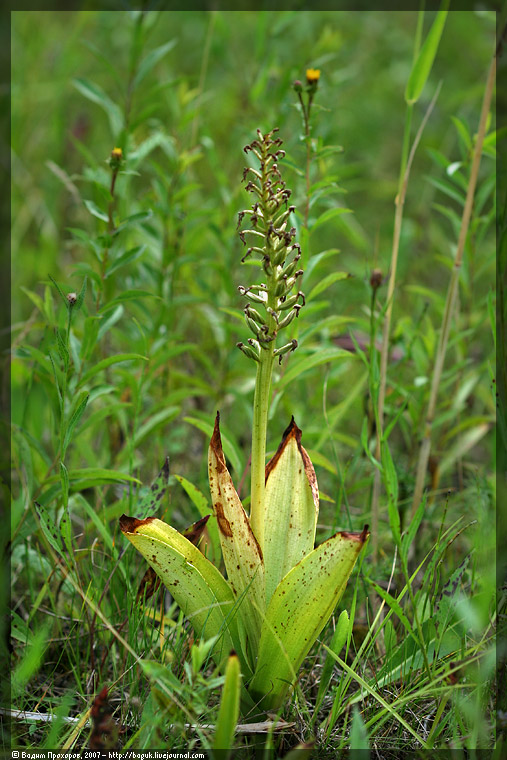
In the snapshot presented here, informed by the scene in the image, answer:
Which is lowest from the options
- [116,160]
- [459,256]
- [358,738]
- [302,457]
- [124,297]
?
[358,738]

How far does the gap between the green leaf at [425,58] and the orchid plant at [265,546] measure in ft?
1.44

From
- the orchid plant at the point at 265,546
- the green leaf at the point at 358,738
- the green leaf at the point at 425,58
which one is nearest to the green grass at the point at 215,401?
the green leaf at the point at 358,738

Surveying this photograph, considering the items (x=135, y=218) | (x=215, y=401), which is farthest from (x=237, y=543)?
(x=215, y=401)

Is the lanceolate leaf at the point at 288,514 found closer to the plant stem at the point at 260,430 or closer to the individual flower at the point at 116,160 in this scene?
the plant stem at the point at 260,430

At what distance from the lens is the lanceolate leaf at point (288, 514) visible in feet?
4.19

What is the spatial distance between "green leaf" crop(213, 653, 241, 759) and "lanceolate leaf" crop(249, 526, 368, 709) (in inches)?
5.0

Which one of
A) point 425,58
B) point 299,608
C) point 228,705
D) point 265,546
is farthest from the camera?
point 425,58

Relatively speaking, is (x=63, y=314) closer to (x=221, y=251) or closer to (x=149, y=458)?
(x=149, y=458)

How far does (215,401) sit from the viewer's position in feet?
8.10

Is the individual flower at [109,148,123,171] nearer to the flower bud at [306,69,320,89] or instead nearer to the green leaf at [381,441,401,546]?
the flower bud at [306,69,320,89]

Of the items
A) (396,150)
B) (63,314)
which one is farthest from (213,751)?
(396,150)

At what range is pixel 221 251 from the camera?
8.06 feet

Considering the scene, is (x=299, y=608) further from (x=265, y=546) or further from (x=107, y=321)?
(x=107, y=321)

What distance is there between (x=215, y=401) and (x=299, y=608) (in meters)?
1.37
